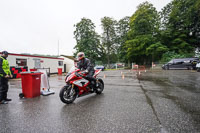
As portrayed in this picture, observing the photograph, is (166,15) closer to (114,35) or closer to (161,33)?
(161,33)

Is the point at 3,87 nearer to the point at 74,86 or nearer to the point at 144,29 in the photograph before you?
the point at 74,86

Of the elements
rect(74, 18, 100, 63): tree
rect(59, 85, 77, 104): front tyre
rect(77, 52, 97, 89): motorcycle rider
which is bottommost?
rect(59, 85, 77, 104): front tyre

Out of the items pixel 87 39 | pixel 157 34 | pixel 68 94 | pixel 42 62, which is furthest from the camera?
pixel 87 39

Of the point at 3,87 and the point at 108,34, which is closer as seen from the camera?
the point at 3,87

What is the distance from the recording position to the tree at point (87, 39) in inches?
1219

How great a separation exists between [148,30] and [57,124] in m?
31.0

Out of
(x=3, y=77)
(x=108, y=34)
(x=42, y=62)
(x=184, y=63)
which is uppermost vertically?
(x=108, y=34)

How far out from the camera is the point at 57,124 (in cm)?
231

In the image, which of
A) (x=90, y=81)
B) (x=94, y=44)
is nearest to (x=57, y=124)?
Result: (x=90, y=81)

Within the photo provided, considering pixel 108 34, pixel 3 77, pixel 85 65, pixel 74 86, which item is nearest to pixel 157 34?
pixel 108 34

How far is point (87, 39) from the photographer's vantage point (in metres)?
31.2

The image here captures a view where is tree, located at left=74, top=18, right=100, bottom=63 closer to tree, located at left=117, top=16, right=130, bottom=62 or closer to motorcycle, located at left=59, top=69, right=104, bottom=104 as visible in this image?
tree, located at left=117, top=16, right=130, bottom=62

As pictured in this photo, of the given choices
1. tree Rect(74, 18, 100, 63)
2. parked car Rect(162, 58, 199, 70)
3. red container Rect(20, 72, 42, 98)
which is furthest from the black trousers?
tree Rect(74, 18, 100, 63)

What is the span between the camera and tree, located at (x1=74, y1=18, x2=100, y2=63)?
3095cm
